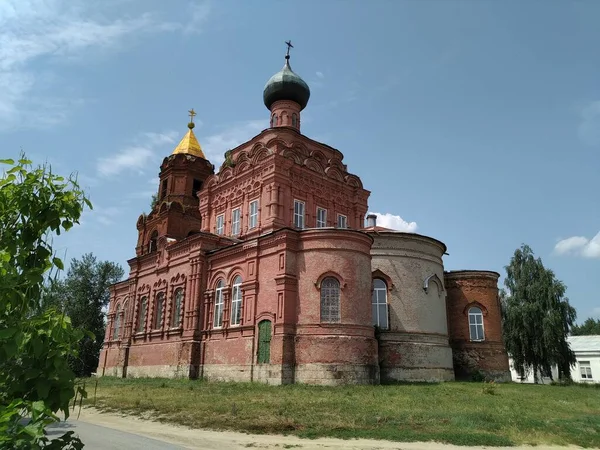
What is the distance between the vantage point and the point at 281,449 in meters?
7.91

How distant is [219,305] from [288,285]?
210 inches

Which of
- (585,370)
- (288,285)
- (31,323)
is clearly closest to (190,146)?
(288,285)

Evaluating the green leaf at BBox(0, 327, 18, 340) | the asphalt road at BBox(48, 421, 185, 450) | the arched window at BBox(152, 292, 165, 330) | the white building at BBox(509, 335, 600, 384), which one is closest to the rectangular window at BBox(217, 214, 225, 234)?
the arched window at BBox(152, 292, 165, 330)

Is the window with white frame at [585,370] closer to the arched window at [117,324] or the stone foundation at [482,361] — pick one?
the stone foundation at [482,361]

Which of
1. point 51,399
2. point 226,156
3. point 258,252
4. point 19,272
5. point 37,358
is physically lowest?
point 51,399

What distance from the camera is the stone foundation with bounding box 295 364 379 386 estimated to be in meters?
18.3

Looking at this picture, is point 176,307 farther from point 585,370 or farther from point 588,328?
point 588,328

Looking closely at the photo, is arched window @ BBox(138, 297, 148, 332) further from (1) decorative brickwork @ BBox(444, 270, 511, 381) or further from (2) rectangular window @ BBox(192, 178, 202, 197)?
(1) decorative brickwork @ BBox(444, 270, 511, 381)

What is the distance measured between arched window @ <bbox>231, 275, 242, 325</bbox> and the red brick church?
0.24 ft

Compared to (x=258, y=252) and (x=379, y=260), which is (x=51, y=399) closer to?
(x=258, y=252)

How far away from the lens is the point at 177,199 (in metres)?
31.5

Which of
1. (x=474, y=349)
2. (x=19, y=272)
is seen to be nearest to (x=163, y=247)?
(x=474, y=349)

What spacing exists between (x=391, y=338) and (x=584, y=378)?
2747 cm

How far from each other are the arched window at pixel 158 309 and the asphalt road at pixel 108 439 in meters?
17.6
